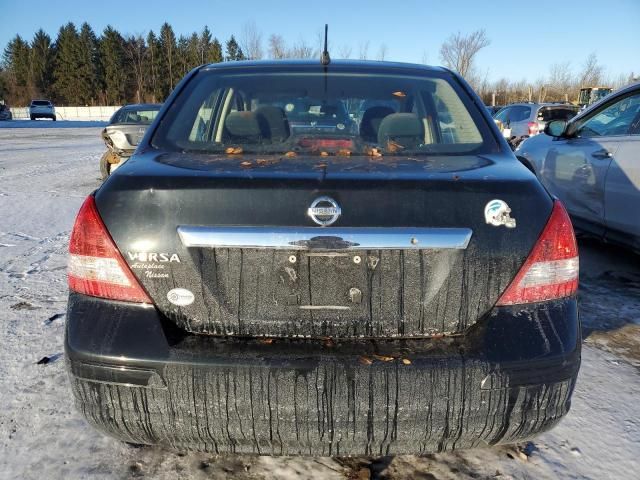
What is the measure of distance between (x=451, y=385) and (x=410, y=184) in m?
0.63

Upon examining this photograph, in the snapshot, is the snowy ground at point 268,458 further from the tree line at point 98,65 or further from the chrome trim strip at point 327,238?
the tree line at point 98,65

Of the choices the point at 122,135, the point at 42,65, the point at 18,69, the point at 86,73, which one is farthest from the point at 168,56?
the point at 122,135

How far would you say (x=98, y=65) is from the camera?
7844cm

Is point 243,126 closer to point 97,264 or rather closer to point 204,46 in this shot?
point 97,264

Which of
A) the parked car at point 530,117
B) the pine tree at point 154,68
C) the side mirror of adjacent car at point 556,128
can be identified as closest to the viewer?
the side mirror of adjacent car at point 556,128

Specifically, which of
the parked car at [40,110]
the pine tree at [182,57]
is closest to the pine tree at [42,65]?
the pine tree at [182,57]

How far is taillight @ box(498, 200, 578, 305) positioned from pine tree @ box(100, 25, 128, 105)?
8203cm

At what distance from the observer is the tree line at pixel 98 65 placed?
74.4 meters

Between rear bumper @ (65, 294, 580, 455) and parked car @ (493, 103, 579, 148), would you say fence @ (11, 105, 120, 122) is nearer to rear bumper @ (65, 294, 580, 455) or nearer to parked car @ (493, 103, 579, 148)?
parked car @ (493, 103, 579, 148)

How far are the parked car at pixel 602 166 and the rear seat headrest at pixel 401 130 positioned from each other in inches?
88.3

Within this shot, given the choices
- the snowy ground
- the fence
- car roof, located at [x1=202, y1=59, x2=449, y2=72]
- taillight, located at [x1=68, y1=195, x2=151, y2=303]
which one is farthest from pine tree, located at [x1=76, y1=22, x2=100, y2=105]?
taillight, located at [x1=68, y1=195, x2=151, y2=303]

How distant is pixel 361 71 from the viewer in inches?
103

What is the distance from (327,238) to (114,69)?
83813 millimetres

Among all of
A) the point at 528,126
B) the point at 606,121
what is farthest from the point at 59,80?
the point at 606,121
